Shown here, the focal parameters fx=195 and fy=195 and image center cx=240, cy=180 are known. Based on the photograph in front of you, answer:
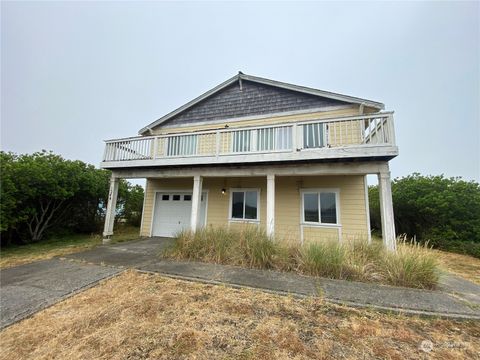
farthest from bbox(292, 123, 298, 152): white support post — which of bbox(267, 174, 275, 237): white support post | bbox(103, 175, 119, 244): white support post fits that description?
bbox(103, 175, 119, 244): white support post

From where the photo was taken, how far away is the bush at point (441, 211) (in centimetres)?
849

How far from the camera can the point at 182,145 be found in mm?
7738

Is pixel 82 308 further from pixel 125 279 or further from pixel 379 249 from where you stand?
pixel 379 249

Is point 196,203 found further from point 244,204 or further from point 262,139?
point 262,139

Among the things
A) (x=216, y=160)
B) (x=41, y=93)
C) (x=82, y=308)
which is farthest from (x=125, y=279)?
(x=41, y=93)

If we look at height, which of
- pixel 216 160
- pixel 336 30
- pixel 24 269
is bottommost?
pixel 24 269

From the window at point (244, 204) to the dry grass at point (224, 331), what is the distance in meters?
4.69

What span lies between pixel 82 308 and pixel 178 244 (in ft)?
8.96

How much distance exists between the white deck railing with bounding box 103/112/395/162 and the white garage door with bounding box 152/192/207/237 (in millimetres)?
2263

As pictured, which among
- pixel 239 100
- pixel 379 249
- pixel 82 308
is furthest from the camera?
pixel 239 100

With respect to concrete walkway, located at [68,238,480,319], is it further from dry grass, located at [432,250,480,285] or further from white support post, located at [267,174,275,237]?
white support post, located at [267,174,275,237]

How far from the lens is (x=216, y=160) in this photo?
6.48 meters

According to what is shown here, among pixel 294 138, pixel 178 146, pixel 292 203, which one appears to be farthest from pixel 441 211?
pixel 178 146

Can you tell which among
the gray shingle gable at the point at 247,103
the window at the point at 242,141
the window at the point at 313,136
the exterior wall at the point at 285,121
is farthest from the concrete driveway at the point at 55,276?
the gray shingle gable at the point at 247,103
